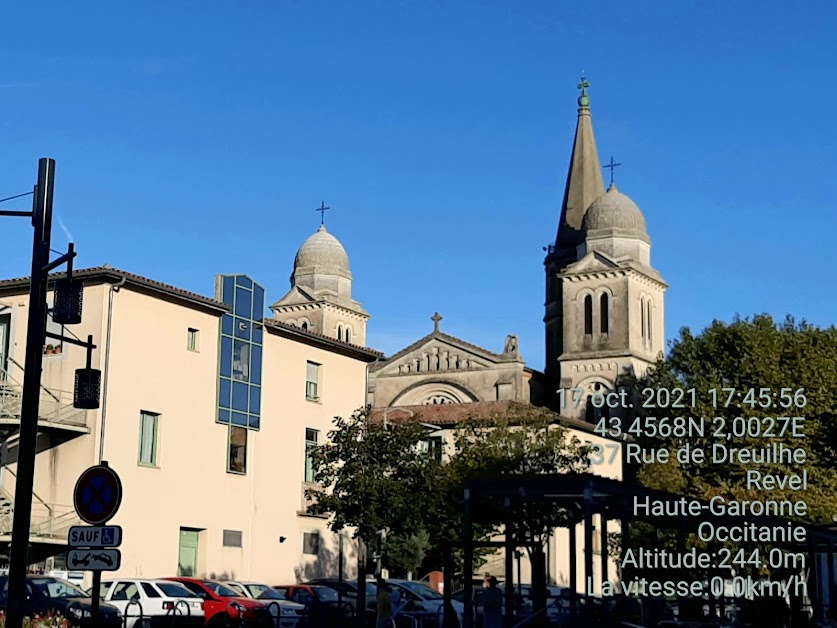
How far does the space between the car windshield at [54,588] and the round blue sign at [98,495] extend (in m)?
9.19

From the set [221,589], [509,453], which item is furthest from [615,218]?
[221,589]

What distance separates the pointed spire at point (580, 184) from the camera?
89.1 metres

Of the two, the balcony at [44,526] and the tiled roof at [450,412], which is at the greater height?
the tiled roof at [450,412]

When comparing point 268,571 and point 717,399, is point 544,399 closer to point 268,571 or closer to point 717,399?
point 717,399

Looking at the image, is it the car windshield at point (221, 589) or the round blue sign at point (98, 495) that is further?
the car windshield at point (221, 589)

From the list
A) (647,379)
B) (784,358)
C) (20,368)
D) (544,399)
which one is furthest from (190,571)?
(544,399)

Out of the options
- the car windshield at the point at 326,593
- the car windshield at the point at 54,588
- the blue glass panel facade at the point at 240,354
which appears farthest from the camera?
the blue glass panel facade at the point at 240,354

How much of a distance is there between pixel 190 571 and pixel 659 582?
13.3m

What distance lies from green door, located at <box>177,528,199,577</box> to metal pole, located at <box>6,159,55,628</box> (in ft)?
73.5

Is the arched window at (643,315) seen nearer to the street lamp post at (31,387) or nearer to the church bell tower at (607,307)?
the church bell tower at (607,307)

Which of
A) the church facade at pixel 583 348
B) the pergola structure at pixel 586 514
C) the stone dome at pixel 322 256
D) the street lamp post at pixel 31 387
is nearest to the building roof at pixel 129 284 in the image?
the pergola structure at pixel 586 514

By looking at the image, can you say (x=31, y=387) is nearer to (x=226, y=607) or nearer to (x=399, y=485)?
(x=226, y=607)

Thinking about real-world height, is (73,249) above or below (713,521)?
above

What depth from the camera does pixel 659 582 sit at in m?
30.8
